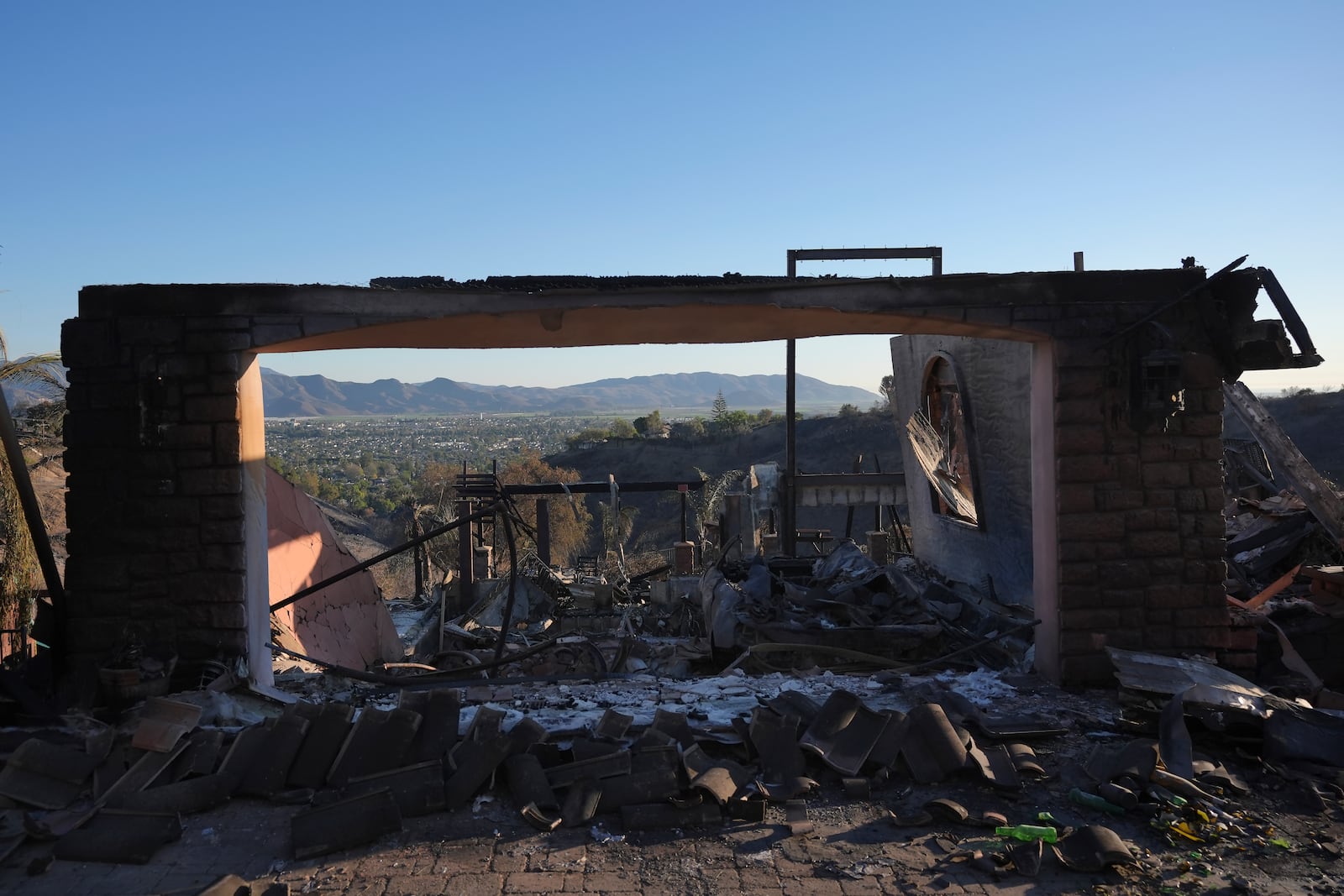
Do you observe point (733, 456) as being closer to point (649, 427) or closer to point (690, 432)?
point (690, 432)

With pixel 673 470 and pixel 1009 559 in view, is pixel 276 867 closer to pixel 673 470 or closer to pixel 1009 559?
pixel 1009 559

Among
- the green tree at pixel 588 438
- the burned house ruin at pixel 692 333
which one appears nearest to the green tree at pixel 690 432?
the green tree at pixel 588 438

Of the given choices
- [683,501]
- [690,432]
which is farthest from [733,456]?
[683,501]

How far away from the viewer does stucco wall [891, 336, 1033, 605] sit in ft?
27.1

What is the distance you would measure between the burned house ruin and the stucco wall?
1.88 metres

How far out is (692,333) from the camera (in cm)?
675

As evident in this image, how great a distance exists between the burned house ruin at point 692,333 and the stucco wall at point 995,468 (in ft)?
6.17

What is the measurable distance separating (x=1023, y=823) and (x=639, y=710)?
7.70 ft

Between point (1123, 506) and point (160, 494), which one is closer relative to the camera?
point (160, 494)

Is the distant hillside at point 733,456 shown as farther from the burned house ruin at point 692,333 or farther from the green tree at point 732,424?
the burned house ruin at point 692,333

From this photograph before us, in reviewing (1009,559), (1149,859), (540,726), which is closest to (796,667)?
(1009,559)

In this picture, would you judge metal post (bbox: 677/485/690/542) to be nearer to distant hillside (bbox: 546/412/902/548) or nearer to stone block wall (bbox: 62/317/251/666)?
stone block wall (bbox: 62/317/251/666)

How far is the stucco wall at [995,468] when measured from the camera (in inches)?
325

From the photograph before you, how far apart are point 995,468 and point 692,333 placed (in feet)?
12.4
